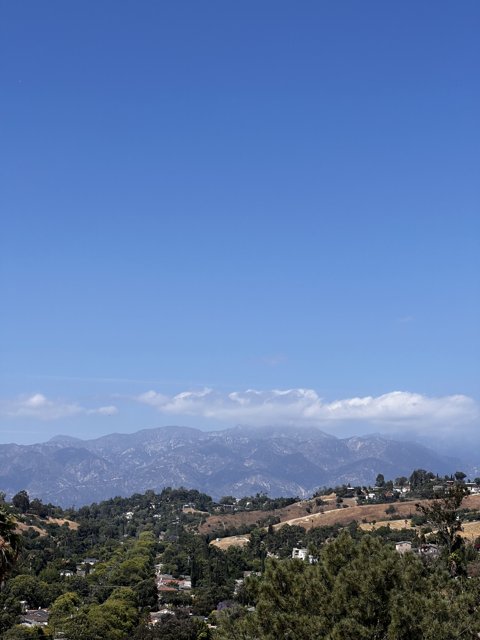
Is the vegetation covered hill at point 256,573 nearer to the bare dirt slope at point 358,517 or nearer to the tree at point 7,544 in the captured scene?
the tree at point 7,544

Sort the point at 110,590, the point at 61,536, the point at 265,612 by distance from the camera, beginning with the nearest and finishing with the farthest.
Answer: the point at 265,612 < the point at 110,590 < the point at 61,536

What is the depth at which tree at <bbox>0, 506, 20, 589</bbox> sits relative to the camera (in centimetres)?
2362

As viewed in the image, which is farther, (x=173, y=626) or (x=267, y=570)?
(x=173, y=626)

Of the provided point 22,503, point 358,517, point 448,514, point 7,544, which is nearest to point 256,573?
point 7,544

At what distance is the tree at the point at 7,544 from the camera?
2362 centimetres

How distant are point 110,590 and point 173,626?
1052 inches

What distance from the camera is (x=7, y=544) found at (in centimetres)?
2417

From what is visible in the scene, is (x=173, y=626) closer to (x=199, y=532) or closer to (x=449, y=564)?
(x=449, y=564)

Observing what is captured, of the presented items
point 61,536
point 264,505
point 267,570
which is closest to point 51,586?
point 61,536

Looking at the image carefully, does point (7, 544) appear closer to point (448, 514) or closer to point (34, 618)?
point (448, 514)

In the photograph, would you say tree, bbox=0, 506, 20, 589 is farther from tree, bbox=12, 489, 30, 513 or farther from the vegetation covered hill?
tree, bbox=12, 489, 30, 513

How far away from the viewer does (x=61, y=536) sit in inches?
5266

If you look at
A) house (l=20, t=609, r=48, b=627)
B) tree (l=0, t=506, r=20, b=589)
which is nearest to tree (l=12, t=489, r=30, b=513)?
house (l=20, t=609, r=48, b=627)

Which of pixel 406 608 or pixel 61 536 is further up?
pixel 406 608
